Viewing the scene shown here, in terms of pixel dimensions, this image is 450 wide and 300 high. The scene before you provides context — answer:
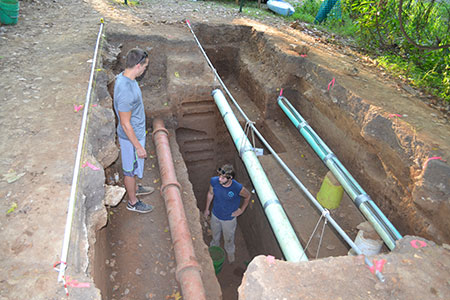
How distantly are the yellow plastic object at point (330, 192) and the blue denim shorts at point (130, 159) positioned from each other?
8.28ft

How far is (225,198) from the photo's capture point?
182 inches

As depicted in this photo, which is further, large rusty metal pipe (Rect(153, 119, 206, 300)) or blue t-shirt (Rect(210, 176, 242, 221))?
blue t-shirt (Rect(210, 176, 242, 221))

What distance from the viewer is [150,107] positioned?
578 centimetres

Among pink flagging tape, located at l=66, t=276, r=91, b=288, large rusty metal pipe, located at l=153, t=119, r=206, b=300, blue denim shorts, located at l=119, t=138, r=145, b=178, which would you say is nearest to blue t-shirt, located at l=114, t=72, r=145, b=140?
blue denim shorts, located at l=119, t=138, r=145, b=178

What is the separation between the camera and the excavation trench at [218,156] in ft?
12.0

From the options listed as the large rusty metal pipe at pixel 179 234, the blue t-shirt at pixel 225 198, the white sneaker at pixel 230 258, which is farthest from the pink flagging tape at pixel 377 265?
the white sneaker at pixel 230 258

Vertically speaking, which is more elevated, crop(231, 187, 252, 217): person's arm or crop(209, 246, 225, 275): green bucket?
crop(231, 187, 252, 217): person's arm

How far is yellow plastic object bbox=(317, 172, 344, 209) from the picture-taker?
13.3 ft

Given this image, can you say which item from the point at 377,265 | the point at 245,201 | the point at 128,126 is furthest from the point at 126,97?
the point at 377,265

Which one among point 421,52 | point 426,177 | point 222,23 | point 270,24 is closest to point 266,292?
point 426,177

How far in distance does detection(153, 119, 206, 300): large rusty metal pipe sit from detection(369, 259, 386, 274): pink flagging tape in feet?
5.64

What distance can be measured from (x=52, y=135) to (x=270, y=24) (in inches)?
259

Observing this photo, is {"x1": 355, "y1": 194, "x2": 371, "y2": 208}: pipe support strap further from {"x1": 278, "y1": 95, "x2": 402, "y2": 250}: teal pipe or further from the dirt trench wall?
the dirt trench wall

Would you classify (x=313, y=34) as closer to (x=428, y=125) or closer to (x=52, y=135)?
(x=428, y=125)
